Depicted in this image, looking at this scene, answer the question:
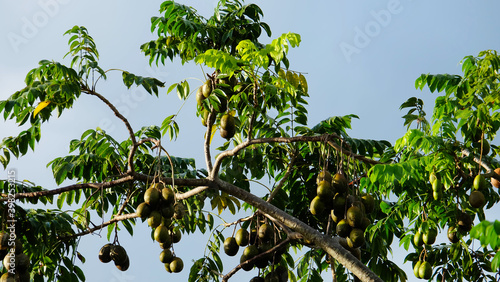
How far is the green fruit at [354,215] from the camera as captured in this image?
4.41m

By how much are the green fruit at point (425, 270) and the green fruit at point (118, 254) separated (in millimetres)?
2386

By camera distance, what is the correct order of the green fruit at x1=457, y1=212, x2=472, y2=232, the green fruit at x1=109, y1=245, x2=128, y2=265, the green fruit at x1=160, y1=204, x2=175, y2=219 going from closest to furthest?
the green fruit at x1=160, y1=204, x2=175, y2=219, the green fruit at x1=109, y1=245, x2=128, y2=265, the green fruit at x1=457, y1=212, x2=472, y2=232


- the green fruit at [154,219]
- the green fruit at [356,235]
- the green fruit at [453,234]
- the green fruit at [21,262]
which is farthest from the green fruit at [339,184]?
the green fruit at [21,262]

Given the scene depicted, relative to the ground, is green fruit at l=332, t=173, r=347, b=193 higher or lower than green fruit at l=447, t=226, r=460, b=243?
lower

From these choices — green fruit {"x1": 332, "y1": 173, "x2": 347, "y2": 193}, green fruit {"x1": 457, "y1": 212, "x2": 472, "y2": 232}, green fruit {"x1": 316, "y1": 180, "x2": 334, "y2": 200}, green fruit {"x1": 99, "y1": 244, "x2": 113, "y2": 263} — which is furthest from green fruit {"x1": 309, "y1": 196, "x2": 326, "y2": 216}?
green fruit {"x1": 457, "y1": 212, "x2": 472, "y2": 232}

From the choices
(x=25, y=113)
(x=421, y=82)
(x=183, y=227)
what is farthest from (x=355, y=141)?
(x=25, y=113)

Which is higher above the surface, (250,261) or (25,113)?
(25,113)

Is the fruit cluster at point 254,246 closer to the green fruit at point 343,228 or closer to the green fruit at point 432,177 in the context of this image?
the green fruit at point 343,228

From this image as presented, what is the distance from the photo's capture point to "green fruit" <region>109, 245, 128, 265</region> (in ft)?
16.5

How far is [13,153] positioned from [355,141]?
3133mm

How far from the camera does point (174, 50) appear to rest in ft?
25.1

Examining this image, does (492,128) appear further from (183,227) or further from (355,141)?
(183,227)

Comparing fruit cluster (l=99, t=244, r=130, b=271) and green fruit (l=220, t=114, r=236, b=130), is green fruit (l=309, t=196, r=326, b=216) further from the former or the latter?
fruit cluster (l=99, t=244, r=130, b=271)

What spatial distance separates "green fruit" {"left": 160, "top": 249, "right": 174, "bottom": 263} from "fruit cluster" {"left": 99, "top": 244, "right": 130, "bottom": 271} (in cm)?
31
